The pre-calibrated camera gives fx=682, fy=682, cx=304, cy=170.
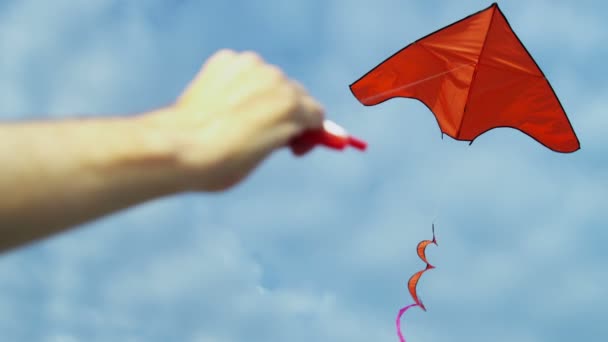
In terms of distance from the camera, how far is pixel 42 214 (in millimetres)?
861

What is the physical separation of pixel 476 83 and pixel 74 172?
10.4 m

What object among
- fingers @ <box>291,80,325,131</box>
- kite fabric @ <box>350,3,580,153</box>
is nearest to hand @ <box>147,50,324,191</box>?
fingers @ <box>291,80,325,131</box>

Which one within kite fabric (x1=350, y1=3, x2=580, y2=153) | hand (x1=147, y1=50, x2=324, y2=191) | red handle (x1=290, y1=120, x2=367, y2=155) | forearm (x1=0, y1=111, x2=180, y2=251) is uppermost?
kite fabric (x1=350, y1=3, x2=580, y2=153)

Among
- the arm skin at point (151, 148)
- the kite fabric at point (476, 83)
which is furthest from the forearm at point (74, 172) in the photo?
the kite fabric at point (476, 83)

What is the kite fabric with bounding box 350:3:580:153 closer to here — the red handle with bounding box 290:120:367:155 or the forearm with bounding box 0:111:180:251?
the red handle with bounding box 290:120:367:155

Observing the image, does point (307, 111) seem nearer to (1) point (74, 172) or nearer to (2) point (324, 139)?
(2) point (324, 139)

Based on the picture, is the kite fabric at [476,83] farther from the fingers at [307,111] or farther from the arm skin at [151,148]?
the arm skin at [151,148]

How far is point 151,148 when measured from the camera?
3.22 feet

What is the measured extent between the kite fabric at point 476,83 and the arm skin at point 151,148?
9573 mm

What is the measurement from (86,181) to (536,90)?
10.5 metres

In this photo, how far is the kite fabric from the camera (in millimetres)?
10273

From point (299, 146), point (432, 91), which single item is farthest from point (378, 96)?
point (299, 146)

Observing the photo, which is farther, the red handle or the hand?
the red handle

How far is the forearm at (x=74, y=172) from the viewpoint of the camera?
0.84 meters
